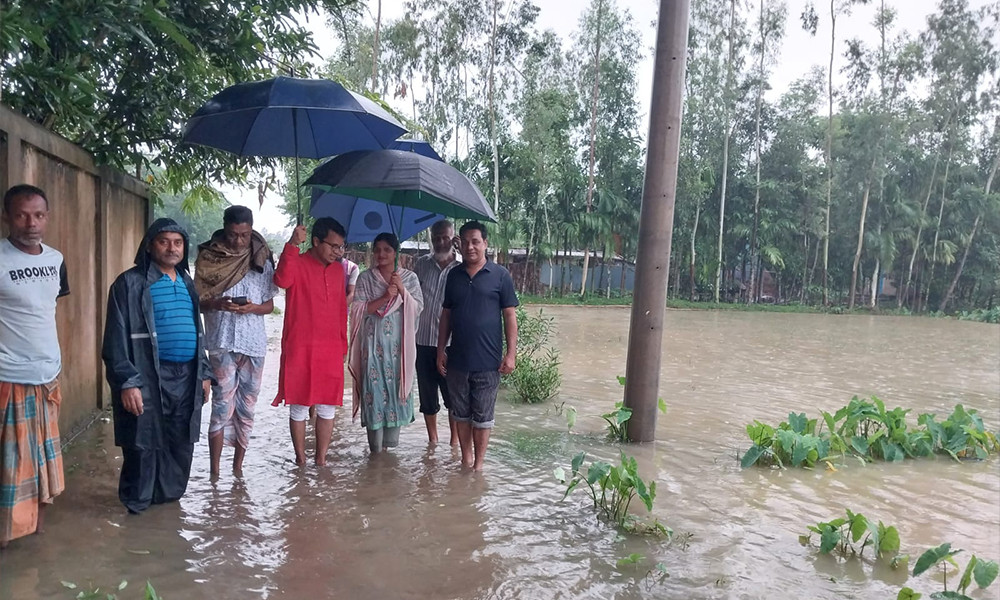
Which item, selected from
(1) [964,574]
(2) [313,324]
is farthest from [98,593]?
(1) [964,574]

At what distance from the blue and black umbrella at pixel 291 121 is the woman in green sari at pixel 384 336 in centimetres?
78

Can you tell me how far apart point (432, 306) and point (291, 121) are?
5.14 feet

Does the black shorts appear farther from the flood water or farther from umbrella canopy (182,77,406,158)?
umbrella canopy (182,77,406,158)

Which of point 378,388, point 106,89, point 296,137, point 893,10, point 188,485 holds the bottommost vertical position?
point 188,485

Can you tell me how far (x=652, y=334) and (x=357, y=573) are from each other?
116 inches

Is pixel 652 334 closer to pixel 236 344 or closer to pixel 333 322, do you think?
pixel 333 322

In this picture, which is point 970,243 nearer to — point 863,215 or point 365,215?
point 863,215

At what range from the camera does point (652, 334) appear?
5234 mm

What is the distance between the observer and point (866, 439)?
211 inches

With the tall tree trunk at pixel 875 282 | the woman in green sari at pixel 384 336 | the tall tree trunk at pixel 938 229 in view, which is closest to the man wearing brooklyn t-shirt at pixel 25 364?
the woman in green sari at pixel 384 336

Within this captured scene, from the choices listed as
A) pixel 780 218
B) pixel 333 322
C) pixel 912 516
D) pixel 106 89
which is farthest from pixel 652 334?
pixel 780 218

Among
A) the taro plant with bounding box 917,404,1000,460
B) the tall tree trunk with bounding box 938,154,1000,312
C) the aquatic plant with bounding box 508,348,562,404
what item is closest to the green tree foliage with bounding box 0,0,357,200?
the aquatic plant with bounding box 508,348,562,404

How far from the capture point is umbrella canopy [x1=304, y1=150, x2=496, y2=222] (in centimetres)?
404

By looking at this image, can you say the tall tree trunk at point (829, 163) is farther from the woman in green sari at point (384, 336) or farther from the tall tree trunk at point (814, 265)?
the woman in green sari at point (384, 336)
